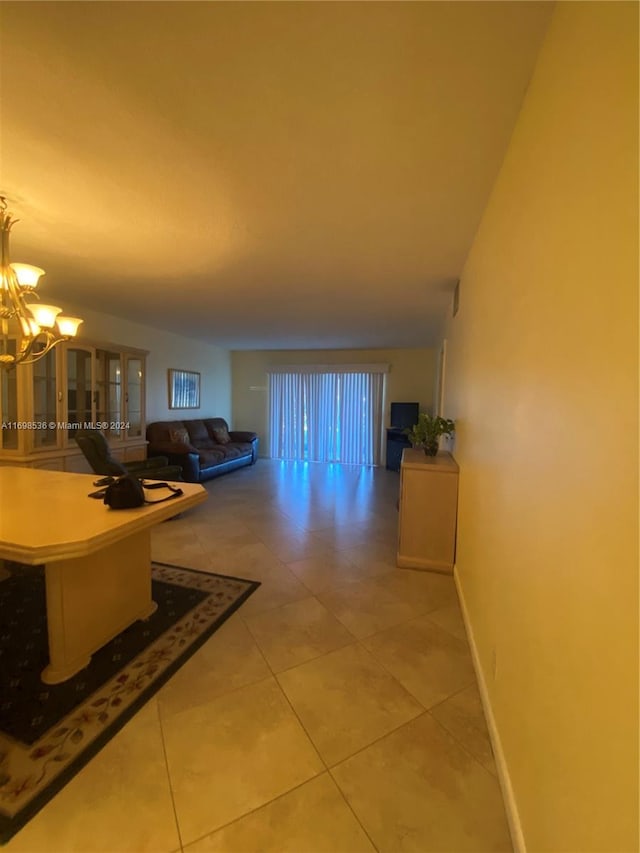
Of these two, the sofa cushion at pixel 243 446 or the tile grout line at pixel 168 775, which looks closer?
the tile grout line at pixel 168 775

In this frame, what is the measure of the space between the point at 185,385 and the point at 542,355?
6.11 meters

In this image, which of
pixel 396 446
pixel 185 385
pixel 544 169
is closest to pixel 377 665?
pixel 544 169

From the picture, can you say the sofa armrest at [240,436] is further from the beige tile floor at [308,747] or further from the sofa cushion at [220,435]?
the beige tile floor at [308,747]

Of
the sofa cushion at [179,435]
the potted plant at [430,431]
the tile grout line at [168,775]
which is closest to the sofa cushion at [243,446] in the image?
the sofa cushion at [179,435]

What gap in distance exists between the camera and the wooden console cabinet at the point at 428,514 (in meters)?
2.56

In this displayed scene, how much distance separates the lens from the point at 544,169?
102 centimetres

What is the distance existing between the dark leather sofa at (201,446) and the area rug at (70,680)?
95.2 inches

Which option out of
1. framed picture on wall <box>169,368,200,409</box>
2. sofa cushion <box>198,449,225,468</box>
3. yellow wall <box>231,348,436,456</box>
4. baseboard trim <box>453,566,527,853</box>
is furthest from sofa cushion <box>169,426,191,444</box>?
baseboard trim <box>453,566,527,853</box>

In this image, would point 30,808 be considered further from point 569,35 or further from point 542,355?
point 569,35

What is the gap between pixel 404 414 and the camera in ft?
21.2

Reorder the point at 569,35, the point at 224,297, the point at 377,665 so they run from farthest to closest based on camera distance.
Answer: the point at 224,297
the point at 377,665
the point at 569,35

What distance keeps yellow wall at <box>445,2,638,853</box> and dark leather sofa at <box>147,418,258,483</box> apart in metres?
4.30

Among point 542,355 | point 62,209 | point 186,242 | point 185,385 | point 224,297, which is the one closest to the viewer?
point 542,355

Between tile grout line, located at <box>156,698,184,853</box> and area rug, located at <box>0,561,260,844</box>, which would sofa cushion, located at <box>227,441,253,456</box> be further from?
tile grout line, located at <box>156,698,184,853</box>
